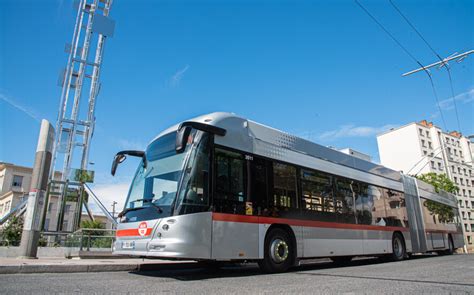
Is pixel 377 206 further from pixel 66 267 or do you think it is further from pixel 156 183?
pixel 66 267

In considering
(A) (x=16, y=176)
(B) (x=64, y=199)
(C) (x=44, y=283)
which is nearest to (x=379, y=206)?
(C) (x=44, y=283)

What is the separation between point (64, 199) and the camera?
82.9ft

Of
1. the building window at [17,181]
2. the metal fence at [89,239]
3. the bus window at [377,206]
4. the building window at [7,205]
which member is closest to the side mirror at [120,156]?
the metal fence at [89,239]

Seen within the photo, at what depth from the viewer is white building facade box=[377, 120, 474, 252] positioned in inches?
2537

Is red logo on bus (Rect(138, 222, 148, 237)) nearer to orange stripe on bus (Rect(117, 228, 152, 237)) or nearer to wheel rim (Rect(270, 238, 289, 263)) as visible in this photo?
orange stripe on bus (Rect(117, 228, 152, 237))

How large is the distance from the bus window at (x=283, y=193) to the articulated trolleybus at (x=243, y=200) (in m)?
0.02

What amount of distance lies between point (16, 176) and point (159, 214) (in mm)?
62414

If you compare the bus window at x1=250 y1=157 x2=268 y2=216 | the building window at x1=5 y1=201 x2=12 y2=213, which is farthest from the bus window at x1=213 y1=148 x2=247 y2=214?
the building window at x1=5 y1=201 x2=12 y2=213

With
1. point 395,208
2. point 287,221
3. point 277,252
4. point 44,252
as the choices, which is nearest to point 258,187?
point 287,221

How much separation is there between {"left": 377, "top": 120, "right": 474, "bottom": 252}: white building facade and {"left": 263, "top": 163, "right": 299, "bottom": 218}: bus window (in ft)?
206

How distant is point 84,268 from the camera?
24.9 feet

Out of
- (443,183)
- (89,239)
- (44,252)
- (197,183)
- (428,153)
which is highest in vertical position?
(428,153)

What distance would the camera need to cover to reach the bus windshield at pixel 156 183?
652cm

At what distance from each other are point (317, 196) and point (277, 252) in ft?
7.56
